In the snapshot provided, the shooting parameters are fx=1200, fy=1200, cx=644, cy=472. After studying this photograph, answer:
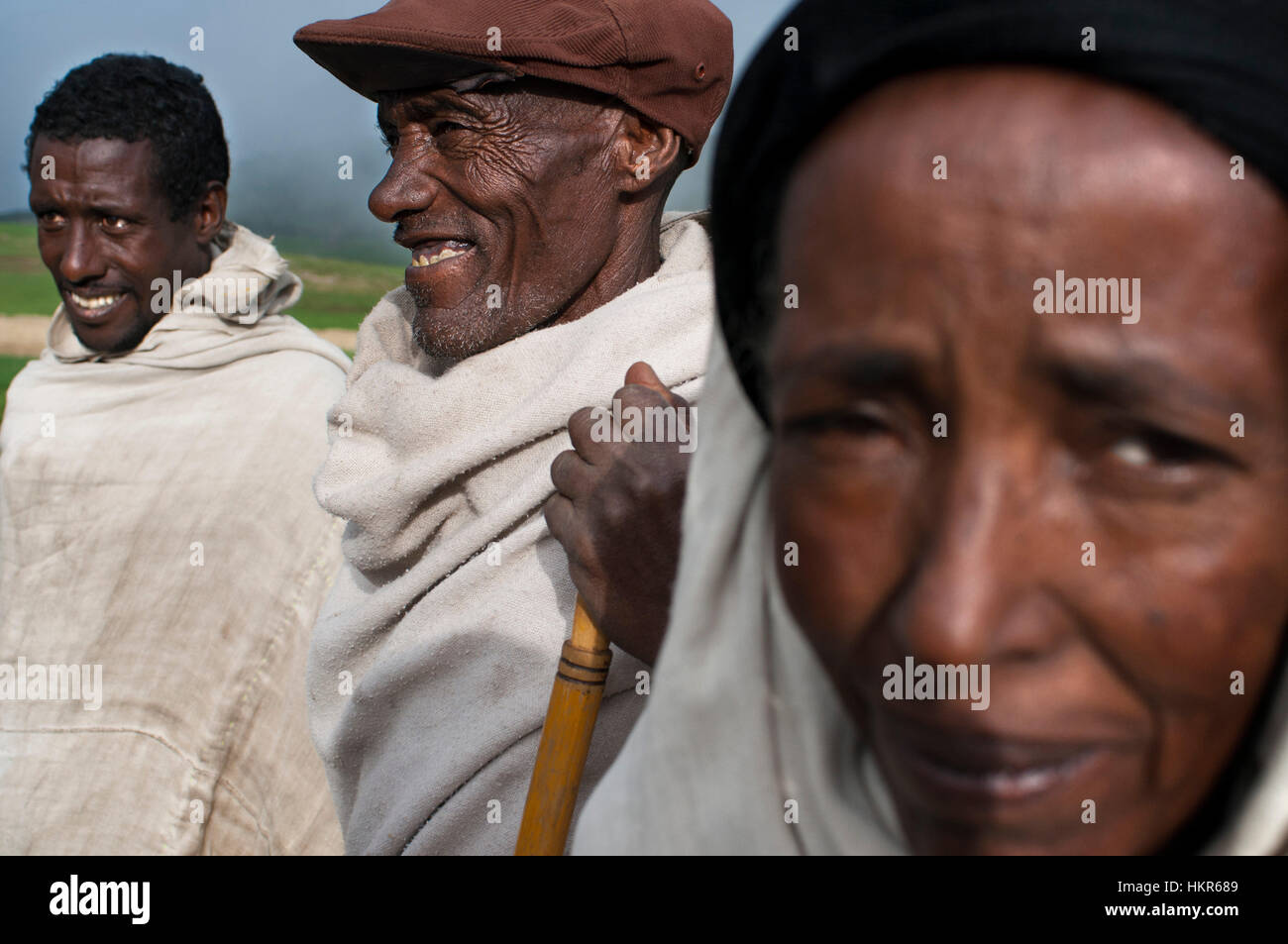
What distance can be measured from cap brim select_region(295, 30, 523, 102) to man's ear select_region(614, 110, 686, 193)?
251mm

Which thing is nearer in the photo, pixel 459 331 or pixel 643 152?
pixel 459 331

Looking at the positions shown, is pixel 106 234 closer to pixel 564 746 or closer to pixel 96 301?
pixel 96 301

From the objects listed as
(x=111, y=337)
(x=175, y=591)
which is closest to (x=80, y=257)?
(x=111, y=337)

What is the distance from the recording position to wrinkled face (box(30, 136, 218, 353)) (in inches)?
151

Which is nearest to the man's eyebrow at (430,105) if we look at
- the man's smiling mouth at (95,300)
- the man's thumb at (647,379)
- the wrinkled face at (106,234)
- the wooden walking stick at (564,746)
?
the man's thumb at (647,379)

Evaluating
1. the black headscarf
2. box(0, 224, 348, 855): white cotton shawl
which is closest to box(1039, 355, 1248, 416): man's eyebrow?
the black headscarf

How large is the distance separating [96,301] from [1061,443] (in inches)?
153

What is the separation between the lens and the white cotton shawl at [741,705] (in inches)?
37.9

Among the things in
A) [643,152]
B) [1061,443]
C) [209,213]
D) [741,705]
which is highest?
[643,152]

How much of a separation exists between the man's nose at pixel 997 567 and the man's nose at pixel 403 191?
5.60 feet

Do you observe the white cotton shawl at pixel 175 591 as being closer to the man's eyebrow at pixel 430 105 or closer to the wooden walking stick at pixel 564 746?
the man's eyebrow at pixel 430 105

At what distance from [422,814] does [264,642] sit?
1611 millimetres

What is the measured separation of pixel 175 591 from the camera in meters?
3.56

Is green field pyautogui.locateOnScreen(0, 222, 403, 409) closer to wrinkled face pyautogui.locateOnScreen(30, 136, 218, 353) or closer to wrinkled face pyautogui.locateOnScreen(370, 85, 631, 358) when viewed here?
wrinkled face pyautogui.locateOnScreen(30, 136, 218, 353)
